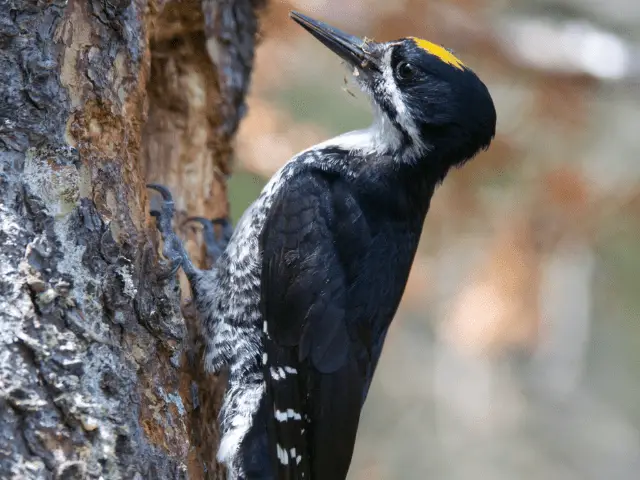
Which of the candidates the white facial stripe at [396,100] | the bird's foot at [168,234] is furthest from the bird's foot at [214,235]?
the white facial stripe at [396,100]

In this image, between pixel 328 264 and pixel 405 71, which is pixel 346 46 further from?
pixel 328 264

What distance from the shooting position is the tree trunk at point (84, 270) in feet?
5.64

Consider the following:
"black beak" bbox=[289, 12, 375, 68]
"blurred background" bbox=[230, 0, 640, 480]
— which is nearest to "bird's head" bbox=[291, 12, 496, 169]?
"black beak" bbox=[289, 12, 375, 68]


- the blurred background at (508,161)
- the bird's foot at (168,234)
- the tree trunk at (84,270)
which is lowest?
the tree trunk at (84,270)

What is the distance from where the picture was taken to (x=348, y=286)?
2.64 m

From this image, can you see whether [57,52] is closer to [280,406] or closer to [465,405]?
[280,406]

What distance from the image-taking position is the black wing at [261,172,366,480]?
2.48m

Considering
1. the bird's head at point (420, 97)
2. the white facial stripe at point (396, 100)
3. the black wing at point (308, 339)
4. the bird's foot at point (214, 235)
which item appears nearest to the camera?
the black wing at point (308, 339)

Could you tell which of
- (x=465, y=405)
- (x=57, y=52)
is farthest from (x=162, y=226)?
(x=465, y=405)

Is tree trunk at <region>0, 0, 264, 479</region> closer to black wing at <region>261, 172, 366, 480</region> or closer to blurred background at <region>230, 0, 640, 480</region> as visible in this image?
black wing at <region>261, 172, 366, 480</region>

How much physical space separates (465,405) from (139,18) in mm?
4435

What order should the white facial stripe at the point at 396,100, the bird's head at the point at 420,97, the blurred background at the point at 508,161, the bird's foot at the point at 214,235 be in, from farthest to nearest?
the blurred background at the point at 508,161
the bird's foot at the point at 214,235
the white facial stripe at the point at 396,100
the bird's head at the point at 420,97

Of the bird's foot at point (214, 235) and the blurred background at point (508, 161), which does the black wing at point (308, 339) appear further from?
the blurred background at point (508, 161)

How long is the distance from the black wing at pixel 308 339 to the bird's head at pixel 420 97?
1.24 ft
